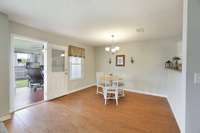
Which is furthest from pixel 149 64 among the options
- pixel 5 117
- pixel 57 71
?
pixel 5 117

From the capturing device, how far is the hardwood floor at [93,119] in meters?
2.47

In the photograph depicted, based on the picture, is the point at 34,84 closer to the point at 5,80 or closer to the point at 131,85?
the point at 5,80

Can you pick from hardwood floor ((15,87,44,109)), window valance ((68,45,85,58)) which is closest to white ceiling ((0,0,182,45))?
window valance ((68,45,85,58))

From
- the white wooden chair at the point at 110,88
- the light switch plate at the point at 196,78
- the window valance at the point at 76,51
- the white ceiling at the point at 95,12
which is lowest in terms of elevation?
the white wooden chair at the point at 110,88

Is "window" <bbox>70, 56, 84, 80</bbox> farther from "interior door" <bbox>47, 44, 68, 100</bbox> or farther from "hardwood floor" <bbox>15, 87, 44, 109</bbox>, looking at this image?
"hardwood floor" <bbox>15, 87, 44, 109</bbox>

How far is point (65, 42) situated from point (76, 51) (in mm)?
748

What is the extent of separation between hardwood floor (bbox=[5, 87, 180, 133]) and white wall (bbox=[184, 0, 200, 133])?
1.23 metres

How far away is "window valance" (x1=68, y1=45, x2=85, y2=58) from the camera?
17.6 feet

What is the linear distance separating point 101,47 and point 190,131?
6208mm

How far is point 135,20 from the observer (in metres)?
3.09

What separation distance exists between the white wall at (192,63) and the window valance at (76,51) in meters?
4.59

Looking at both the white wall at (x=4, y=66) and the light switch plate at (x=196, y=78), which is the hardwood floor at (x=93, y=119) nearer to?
the white wall at (x=4, y=66)

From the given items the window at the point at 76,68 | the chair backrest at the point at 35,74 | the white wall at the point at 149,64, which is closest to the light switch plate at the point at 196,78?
the white wall at the point at 149,64

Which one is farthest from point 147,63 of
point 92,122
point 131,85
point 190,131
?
point 190,131
